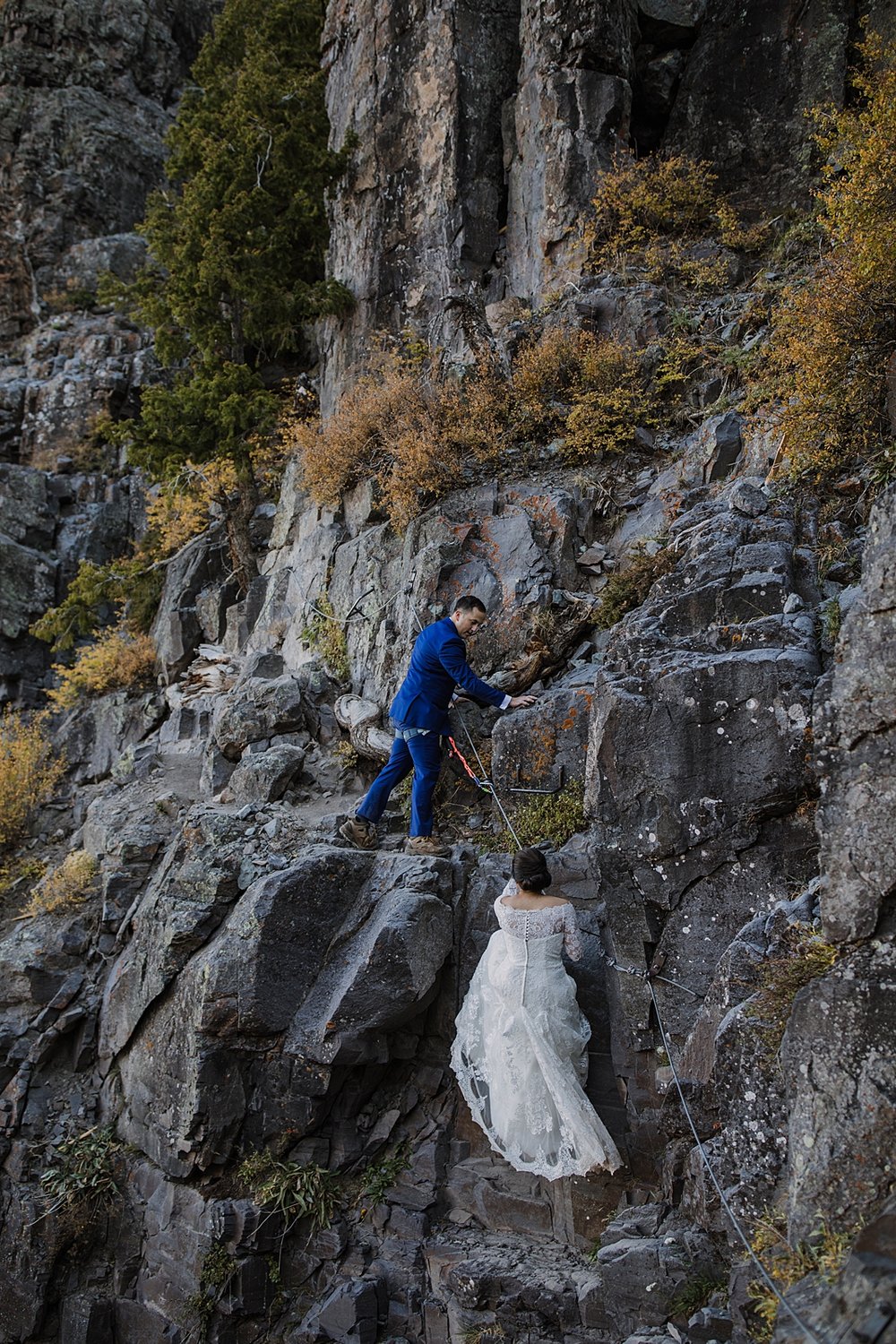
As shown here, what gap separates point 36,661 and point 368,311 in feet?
32.8

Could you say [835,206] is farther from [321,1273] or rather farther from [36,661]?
[36,661]

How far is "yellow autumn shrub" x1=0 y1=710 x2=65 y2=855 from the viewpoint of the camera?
13727mm

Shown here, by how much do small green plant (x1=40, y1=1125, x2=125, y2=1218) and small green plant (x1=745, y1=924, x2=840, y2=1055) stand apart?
22.9 feet

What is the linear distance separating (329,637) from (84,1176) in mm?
6933

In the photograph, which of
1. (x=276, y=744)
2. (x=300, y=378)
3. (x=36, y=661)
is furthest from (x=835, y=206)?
(x=36, y=661)

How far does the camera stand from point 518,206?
52.2ft

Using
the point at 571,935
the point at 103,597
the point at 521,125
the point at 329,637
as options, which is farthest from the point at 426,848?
the point at 521,125

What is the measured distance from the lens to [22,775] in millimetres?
14359

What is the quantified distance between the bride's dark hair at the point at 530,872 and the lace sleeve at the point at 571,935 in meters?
0.27

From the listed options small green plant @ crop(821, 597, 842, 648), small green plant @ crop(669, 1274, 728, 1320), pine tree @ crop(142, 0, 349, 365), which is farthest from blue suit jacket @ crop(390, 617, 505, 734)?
pine tree @ crop(142, 0, 349, 365)

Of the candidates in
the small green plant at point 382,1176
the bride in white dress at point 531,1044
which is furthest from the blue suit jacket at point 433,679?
the small green plant at point 382,1176

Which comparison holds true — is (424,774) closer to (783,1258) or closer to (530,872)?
(530,872)

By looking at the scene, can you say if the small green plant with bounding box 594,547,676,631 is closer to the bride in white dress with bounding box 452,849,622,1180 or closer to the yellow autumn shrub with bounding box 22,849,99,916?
the bride in white dress with bounding box 452,849,622,1180

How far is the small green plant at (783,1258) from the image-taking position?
4.18 m
